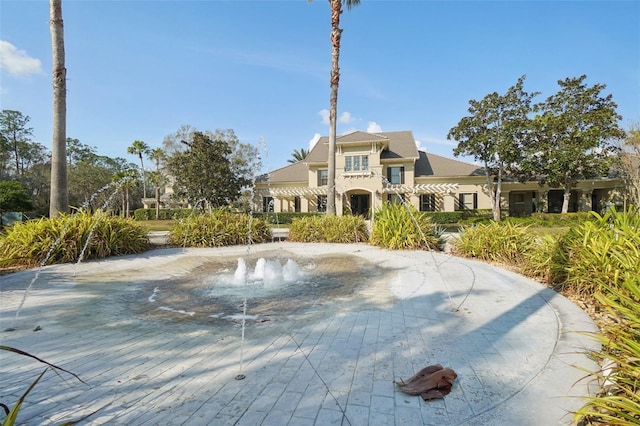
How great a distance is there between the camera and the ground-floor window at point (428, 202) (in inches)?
1194

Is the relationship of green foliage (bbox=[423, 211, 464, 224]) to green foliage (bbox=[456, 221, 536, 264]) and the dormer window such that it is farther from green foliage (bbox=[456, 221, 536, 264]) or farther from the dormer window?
green foliage (bbox=[456, 221, 536, 264])

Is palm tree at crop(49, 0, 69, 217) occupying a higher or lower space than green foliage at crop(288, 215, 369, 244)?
higher

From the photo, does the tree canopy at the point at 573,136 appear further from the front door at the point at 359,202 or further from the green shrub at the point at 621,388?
the green shrub at the point at 621,388

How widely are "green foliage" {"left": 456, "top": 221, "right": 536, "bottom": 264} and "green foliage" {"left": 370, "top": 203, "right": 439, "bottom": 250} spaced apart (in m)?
1.18

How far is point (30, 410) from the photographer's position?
2.39 m

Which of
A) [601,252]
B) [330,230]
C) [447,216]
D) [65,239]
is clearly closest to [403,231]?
[330,230]

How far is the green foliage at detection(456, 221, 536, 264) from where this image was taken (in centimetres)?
860

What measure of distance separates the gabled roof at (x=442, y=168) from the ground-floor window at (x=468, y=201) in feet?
6.30

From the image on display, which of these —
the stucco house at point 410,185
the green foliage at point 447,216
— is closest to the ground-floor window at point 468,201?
the stucco house at point 410,185

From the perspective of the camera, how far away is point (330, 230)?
13.1 meters

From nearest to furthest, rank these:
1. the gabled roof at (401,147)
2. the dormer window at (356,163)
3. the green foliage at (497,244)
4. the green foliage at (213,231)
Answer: the green foliage at (497,244), the green foliage at (213,231), the dormer window at (356,163), the gabled roof at (401,147)

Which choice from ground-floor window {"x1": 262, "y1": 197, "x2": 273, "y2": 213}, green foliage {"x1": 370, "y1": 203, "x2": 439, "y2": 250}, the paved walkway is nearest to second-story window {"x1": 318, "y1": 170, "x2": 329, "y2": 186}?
ground-floor window {"x1": 262, "y1": 197, "x2": 273, "y2": 213}

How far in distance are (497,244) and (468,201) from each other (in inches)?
890

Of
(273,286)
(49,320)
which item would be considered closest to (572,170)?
(273,286)
